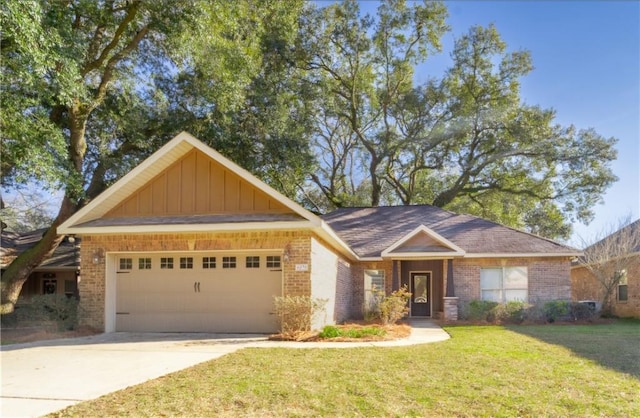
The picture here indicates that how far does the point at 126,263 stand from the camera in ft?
48.2

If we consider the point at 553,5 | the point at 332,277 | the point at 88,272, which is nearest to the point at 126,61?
the point at 88,272

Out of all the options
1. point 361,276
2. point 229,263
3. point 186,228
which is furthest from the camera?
point 361,276

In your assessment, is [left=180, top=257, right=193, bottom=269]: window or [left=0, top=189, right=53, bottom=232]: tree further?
[left=0, top=189, right=53, bottom=232]: tree

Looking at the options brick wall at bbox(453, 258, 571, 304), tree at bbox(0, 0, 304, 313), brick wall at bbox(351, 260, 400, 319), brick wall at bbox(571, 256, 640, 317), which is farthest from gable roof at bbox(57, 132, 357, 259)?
brick wall at bbox(571, 256, 640, 317)

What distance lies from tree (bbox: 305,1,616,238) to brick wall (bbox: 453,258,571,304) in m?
10.5

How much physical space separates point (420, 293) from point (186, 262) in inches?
462

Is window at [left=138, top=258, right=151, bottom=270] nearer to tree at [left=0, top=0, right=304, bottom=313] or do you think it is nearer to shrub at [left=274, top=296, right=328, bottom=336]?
tree at [left=0, top=0, right=304, bottom=313]

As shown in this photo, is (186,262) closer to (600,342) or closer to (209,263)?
(209,263)

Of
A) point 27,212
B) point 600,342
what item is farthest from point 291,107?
point 27,212

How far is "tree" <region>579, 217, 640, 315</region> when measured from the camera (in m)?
20.5

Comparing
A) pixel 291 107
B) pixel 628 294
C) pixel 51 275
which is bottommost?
pixel 628 294

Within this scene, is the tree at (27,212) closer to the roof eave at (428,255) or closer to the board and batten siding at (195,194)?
the board and batten siding at (195,194)

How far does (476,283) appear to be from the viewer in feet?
64.7

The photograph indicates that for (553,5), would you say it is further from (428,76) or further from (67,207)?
(428,76)
